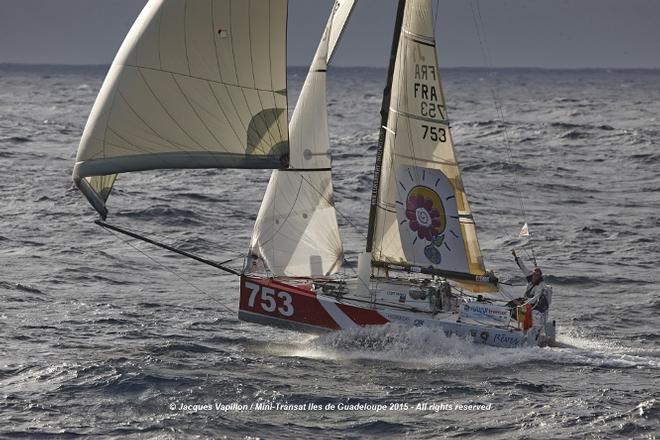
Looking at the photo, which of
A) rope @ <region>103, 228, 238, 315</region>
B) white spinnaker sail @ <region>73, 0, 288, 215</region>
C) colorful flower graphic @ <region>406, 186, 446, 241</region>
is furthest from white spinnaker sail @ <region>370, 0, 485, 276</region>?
rope @ <region>103, 228, 238, 315</region>

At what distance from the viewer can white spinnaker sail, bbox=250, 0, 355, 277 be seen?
64.3 feet

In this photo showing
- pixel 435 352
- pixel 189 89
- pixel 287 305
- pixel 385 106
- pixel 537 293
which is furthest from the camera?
pixel 385 106

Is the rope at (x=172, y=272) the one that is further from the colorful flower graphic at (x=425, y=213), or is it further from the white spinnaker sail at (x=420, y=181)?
the colorful flower graphic at (x=425, y=213)

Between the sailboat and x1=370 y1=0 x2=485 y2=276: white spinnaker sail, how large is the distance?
0.07 ft

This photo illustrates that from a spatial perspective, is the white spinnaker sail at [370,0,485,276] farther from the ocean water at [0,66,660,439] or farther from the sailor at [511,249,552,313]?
the ocean water at [0,66,660,439]

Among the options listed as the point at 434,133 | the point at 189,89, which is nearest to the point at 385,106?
the point at 434,133

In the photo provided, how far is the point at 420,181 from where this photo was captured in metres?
20.0

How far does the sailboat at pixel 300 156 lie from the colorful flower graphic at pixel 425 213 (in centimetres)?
2

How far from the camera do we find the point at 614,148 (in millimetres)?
48250

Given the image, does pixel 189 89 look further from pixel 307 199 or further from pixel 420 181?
pixel 420 181

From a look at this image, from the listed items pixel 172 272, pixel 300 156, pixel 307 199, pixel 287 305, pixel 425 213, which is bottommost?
pixel 172 272

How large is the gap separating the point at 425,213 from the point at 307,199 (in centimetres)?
210

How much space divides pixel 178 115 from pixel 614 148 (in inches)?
1351

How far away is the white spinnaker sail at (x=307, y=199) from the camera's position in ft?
64.3
